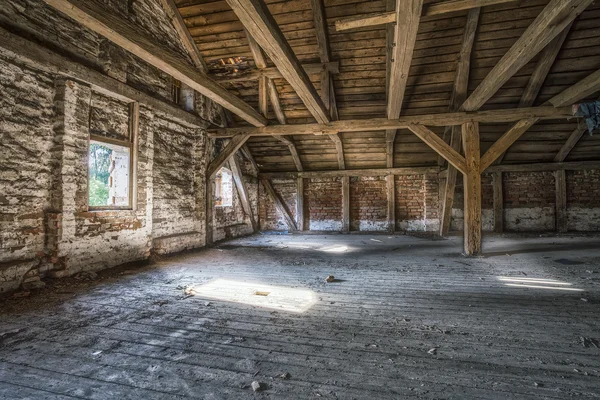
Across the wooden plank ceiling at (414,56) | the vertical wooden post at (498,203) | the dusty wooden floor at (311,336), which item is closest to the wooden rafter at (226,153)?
the wooden plank ceiling at (414,56)

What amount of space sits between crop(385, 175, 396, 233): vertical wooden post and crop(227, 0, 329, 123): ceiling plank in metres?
5.54

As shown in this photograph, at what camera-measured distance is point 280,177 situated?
998cm

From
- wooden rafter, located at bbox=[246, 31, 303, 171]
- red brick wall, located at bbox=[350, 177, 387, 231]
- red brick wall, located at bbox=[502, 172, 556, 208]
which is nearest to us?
wooden rafter, located at bbox=[246, 31, 303, 171]

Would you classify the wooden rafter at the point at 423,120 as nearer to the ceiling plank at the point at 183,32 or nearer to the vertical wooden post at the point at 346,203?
the ceiling plank at the point at 183,32

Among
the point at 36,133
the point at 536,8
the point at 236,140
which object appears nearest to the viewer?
the point at 36,133

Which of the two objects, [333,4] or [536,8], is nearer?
[536,8]

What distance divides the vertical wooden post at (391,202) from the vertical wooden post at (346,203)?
123cm

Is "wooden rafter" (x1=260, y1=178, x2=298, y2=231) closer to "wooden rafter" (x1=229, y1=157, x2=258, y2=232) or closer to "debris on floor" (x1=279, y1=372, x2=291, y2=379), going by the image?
"wooden rafter" (x1=229, y1=157, x2=258, y2=232)

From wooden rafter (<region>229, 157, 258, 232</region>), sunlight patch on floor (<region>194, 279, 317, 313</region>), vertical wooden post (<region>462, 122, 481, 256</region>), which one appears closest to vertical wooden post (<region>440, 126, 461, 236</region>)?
vertical wooden post (<region>462, 122, 481, 256</region>)

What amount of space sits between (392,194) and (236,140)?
515 centimetres

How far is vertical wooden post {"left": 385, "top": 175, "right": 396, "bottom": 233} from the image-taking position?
9.30 meters

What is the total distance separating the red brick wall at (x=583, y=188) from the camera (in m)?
8.38

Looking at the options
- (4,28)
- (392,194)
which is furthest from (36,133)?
(392,194)

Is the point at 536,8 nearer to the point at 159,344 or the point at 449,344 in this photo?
the point at 449,344
